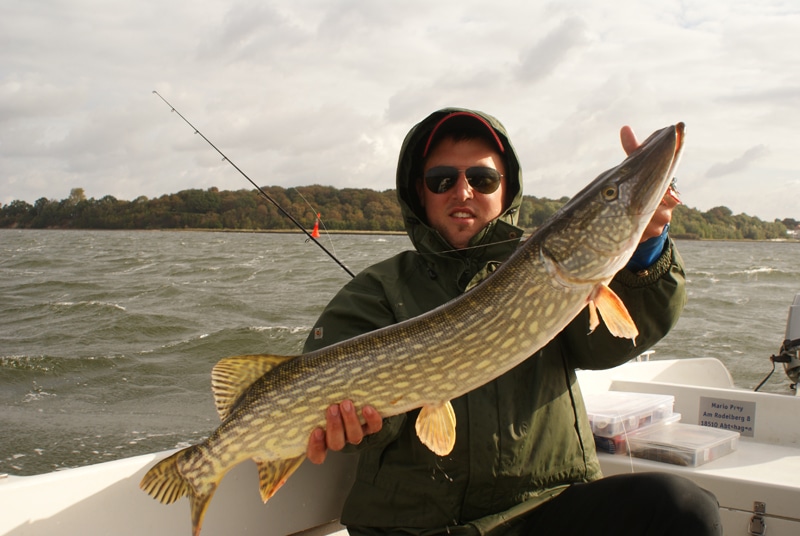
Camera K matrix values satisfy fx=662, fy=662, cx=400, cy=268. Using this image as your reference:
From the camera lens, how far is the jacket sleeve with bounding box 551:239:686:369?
2115 mm

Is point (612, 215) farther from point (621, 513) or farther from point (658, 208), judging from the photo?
point (621, 513)

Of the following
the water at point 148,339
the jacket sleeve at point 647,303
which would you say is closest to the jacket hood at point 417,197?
the jacket sleeve at point 647,303

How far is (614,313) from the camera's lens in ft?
6.43

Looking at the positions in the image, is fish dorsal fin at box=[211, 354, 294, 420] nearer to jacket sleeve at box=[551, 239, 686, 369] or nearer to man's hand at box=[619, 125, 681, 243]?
jacket sleeve at box=[551, 239, 686, 369]

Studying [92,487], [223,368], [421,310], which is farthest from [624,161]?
[92,487]

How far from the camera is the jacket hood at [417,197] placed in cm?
265

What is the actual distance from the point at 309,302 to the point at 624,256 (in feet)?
39.5

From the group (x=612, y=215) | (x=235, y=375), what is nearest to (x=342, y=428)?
(x=235, y=375)

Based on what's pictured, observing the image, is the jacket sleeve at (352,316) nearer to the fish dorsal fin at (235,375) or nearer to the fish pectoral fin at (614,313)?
the fish dorsal fin at (235,375)

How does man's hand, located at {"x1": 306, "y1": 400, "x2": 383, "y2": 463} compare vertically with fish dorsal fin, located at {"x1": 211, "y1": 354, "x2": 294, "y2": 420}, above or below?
below

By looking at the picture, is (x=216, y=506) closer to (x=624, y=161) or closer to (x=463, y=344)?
(x=463, y=344)

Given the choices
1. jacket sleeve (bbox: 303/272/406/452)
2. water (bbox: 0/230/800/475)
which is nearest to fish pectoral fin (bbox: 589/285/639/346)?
jacket sleeve (bbox: 303/272/406/452)

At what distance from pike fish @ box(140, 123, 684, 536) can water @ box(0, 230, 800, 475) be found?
11.4 ft

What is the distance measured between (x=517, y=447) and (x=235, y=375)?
3.11 ft
